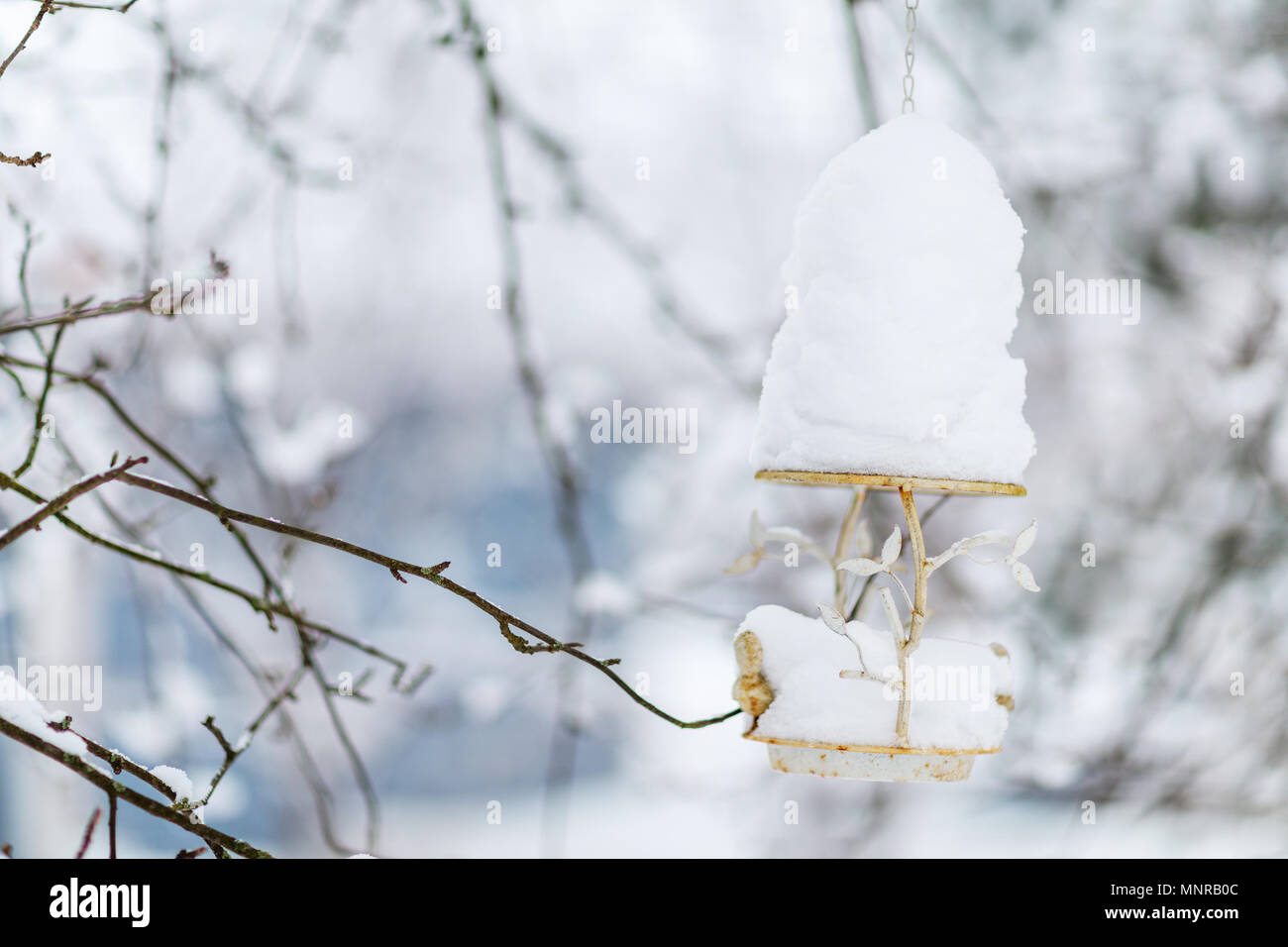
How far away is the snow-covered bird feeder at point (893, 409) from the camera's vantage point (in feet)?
4.10

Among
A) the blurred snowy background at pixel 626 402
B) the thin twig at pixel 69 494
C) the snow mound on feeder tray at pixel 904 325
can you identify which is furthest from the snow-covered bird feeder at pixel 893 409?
the thin twig at pixel 69 494

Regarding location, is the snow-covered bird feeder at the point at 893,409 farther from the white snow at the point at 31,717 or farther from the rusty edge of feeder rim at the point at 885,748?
the white snow at the point at 31,717

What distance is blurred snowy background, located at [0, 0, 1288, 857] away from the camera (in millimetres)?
2572

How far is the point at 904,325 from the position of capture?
4.14 ft

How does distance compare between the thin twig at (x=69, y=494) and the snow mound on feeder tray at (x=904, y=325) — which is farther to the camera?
the snow mound on feeder tray at (x=904, y=325)

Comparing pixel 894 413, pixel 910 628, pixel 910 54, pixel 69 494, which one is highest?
pixel 910 54

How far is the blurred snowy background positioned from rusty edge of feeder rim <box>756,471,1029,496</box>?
655 mm

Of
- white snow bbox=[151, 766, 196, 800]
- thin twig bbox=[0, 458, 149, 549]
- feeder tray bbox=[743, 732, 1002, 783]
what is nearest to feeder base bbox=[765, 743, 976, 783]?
feeder tray bbox=[743, 732, 1002, 783]

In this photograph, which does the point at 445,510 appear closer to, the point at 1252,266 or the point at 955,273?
the point at 1252,266

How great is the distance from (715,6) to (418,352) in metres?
Answer: 2.14

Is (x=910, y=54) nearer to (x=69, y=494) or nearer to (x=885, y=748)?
(x=885, y=748)

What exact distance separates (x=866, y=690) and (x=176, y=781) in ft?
2.26

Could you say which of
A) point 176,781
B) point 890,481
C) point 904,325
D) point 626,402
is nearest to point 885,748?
point 890,481

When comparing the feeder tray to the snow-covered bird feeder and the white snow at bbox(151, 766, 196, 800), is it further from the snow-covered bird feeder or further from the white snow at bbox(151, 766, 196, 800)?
the white snow at bbox(151, 766, 196, 800)
